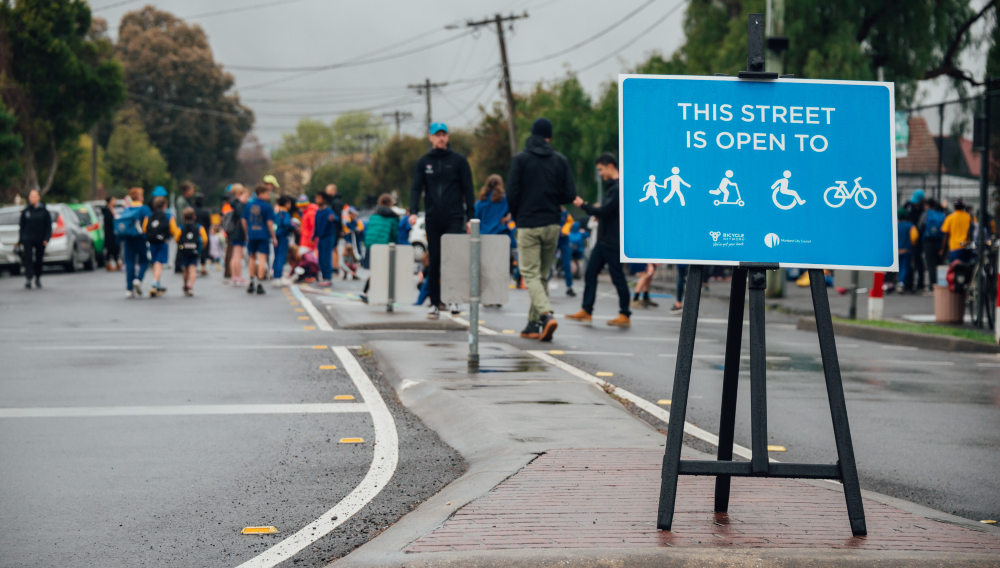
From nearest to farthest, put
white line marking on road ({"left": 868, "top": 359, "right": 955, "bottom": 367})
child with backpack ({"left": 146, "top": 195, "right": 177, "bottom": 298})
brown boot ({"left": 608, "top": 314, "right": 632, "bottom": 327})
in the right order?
white line marking on road ({"left": 868, "top": 359, "right": 955, "bottom": 367}) < brown boot ({"left": 608, "top": 314, "right": 632, "bottom": 327}) < child with backpack ({"left": 146, "top": 195, "right": 177, "bottom": 298})

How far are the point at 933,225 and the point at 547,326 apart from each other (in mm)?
13403

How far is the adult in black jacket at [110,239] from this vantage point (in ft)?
87.5

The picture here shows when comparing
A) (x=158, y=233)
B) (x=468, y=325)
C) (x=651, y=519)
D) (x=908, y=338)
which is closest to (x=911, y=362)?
(x=908, y=338)

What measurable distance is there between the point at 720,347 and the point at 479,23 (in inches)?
1432

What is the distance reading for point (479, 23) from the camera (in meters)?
46.2

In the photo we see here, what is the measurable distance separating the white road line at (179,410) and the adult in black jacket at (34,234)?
46.3ft

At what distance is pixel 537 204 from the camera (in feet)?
38.4

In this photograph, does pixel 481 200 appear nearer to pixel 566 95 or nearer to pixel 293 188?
pixel 566 95

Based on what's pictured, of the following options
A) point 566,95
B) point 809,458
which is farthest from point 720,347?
point 566,95

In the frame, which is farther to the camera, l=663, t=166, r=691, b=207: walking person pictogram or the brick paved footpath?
l=663, t=166, r=691, b=207: walking person pictogram

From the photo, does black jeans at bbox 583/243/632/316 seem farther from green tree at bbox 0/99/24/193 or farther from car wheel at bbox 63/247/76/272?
green tree at bbox 0/99/24/193

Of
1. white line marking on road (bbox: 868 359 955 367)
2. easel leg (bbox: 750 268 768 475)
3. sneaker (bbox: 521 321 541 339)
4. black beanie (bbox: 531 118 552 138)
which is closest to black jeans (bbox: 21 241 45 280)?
sneaker (bbox: 521 321 541 339)

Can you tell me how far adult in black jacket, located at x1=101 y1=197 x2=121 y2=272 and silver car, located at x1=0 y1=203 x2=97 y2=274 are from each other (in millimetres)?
492

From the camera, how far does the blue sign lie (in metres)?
4.60
